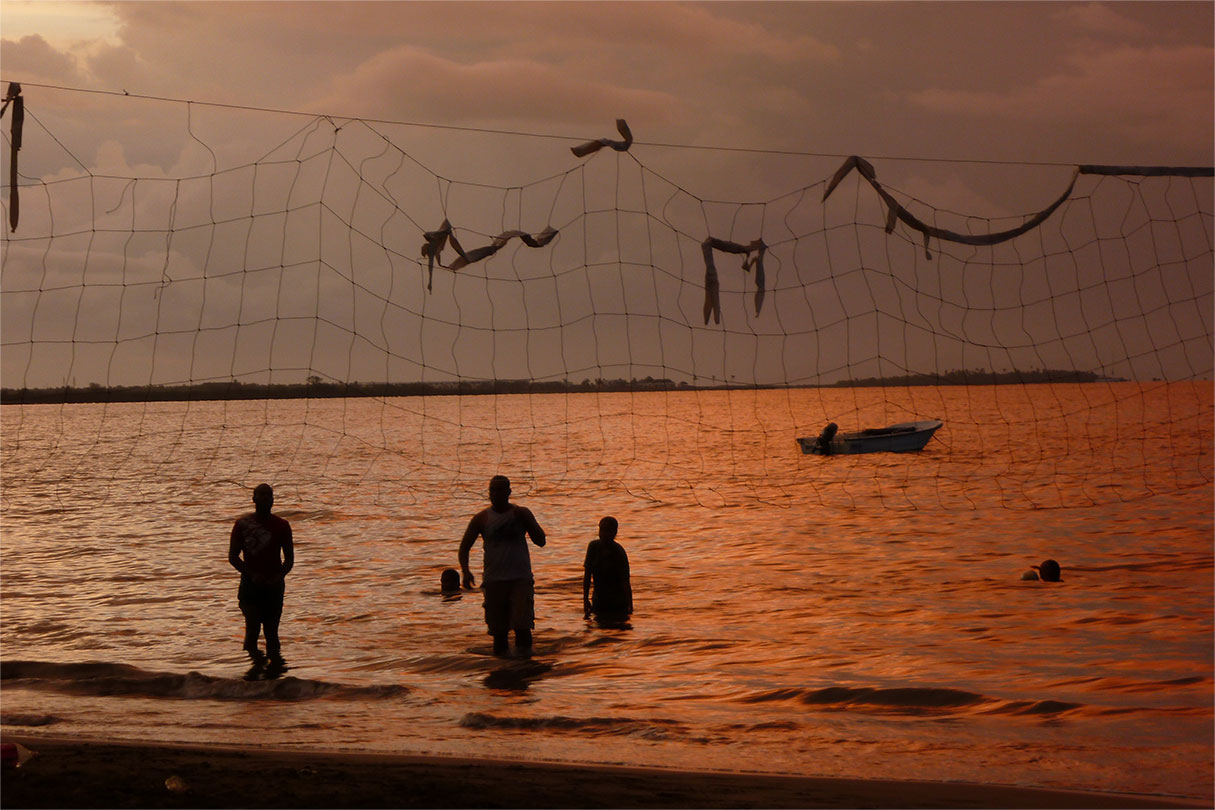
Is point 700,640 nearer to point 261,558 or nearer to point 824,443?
point 261,558

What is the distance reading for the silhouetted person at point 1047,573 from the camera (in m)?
16.7

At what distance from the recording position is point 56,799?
18.9ft

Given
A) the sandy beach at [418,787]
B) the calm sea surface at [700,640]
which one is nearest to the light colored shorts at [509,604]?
the calm sea surface at [700,640]

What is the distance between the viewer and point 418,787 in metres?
6.18

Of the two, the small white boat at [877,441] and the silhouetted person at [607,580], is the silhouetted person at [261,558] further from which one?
the small white boat at [877,441]

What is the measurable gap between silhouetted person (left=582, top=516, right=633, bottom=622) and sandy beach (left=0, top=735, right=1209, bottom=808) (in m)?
5.23

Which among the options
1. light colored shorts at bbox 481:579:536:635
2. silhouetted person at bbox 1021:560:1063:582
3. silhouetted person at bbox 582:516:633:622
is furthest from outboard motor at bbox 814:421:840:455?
light colored shorts at bbox 481:579:536:635

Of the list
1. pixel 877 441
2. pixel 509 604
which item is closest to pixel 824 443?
pixel 877 441

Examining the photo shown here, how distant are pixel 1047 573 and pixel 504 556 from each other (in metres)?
10.0

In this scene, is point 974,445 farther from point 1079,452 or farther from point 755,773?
point 755,773

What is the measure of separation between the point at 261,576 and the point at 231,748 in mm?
3036

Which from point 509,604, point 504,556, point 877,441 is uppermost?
point 877,441

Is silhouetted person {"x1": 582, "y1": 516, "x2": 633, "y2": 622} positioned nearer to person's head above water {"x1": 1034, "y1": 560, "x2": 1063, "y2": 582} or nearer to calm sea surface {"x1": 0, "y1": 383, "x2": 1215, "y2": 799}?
calm sea surface {"x1": 0, "y1": 383, "x2": 1215, "y2": 799}

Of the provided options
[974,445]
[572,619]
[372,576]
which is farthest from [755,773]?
[974,445]
